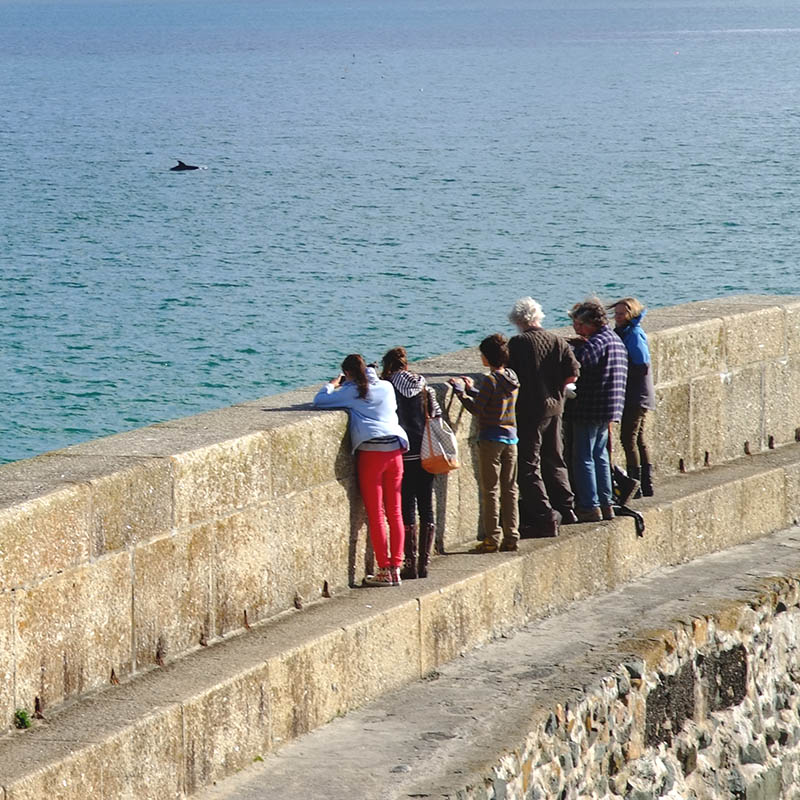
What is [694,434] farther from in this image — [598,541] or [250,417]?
[250,417]

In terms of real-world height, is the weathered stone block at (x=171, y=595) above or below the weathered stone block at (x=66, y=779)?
above

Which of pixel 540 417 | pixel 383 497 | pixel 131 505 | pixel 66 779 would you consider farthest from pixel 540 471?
pixel 66 779

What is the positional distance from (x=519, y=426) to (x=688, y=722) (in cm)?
169

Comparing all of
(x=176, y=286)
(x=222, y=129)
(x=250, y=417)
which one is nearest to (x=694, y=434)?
(x=250, y=417)

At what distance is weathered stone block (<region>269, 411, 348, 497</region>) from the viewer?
684cm

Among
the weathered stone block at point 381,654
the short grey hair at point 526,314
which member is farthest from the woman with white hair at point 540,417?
the weathered stone block at point 381,654

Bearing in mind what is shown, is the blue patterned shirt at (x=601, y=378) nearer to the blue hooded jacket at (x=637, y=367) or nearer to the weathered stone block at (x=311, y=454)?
the blue hooded jacket at (x=637, y=367)

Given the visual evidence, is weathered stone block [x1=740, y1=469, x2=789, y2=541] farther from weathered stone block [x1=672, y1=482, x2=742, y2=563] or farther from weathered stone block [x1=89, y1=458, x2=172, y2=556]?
weathered stone block [x1=89, y1=458, x2=172, y2=556]

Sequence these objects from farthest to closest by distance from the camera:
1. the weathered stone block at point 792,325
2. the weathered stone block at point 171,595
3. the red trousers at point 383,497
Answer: the weathered stone block at point 792,325, the red trousers at point 383,497, the weathered stone block at point 171,595

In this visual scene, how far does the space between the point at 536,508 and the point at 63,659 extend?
3089mm

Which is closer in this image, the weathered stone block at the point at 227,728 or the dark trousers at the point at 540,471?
the weathered stone block at the point at 227,728

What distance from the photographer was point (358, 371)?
708cm

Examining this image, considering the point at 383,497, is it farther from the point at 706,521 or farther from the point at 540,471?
the point at 706,521

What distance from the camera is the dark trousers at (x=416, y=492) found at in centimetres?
743
